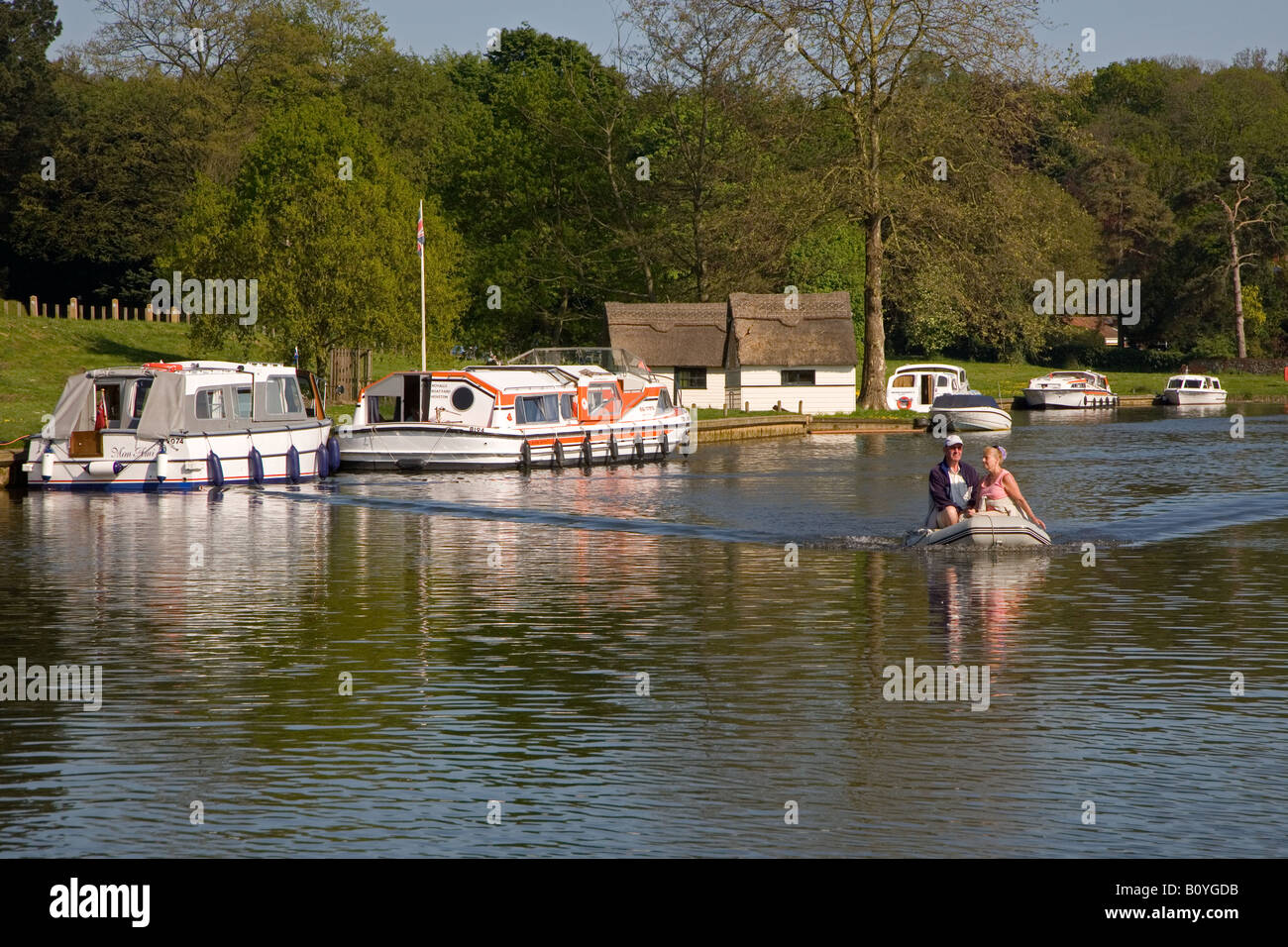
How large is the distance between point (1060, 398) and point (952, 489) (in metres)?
65.3

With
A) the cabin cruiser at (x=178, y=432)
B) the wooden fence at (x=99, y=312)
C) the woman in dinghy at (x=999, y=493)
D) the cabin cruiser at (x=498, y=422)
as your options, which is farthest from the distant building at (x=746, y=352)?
the woman in dinghy at (x=999, y=493)

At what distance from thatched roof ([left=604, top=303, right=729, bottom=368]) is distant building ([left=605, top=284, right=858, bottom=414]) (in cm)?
5

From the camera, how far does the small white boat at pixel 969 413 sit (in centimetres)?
6750

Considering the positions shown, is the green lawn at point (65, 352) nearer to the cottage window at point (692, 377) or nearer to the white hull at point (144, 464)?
the white hull at point (144, 464)

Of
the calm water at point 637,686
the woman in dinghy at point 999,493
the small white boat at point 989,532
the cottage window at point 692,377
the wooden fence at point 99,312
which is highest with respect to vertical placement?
the wooden fence at point 99,312

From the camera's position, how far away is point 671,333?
2992 inches

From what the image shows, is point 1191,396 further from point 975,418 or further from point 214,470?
point 214,470

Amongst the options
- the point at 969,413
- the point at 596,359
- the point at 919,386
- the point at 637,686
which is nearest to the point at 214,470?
the point at 596,359

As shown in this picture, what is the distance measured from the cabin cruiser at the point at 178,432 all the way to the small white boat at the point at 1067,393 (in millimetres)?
53817

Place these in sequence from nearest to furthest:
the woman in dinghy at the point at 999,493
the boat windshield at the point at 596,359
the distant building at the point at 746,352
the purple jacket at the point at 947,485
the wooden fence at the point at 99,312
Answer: the woman in dinghy at the point at 999,493, the purple jacket at the point at 947,485, the boat windshield at the point at 596,359, the distant building at the point at 746,352, the wooden fence at the point at 99,312

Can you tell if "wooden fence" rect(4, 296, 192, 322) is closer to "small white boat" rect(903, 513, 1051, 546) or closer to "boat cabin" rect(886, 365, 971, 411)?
"boat cabin" rect(886, 365, 971, 411)

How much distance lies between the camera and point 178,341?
285 ft

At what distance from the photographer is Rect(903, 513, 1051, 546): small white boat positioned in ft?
84.4

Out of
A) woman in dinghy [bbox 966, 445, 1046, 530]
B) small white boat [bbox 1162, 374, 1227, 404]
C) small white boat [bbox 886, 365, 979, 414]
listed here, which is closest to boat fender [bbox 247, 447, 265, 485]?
woman in dinghy [bbox 966, 445, 1046, 530]
